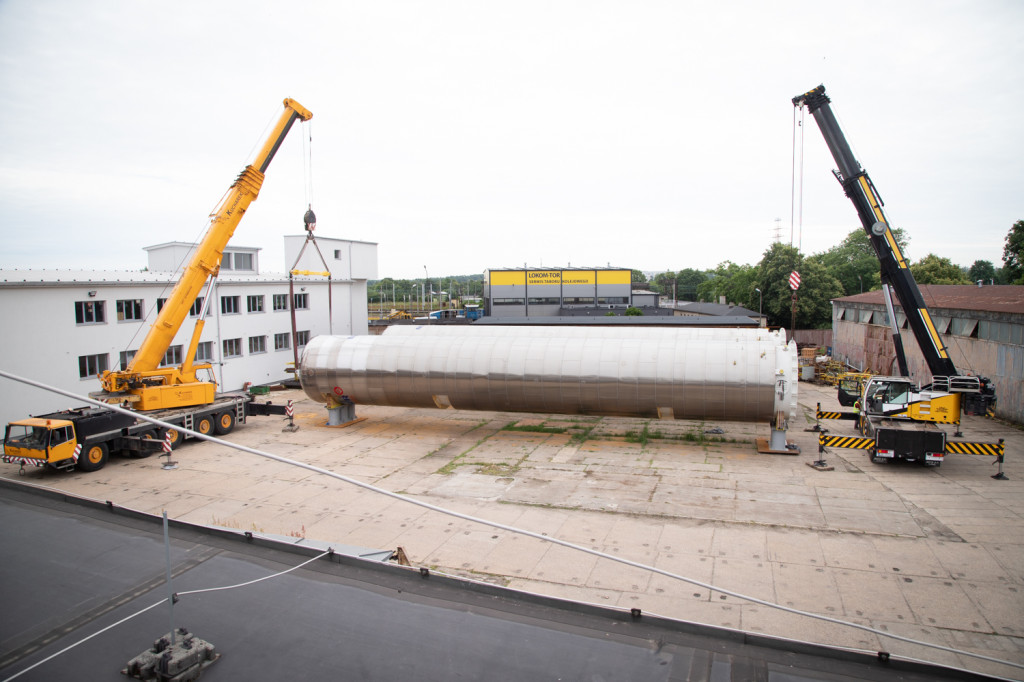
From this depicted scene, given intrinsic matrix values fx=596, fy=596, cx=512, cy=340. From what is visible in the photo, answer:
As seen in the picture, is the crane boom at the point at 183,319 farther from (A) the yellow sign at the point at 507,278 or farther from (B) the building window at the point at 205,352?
(A) the yellow sign at the point at 507,278

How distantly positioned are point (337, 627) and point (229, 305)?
3202 centimetres

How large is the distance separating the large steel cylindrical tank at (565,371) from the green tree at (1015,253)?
53.4 meters

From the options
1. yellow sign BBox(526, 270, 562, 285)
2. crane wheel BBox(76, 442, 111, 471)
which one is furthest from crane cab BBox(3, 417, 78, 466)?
yellow sign BBox(526, 270, 562, 285)

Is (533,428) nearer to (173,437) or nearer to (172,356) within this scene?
(173,437)

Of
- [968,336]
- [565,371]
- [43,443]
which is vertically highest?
[968,336]

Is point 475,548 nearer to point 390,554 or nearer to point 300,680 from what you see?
point 390,554

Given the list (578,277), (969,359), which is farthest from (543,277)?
(969,359)

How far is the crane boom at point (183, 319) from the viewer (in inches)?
859

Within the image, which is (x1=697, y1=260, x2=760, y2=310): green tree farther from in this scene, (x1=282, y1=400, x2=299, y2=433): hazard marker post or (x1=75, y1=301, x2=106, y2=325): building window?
(x1=75, y1=301, x2=106, y2=325): building window

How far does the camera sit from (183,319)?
2278cm

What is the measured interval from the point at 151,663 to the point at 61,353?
26.0 meters

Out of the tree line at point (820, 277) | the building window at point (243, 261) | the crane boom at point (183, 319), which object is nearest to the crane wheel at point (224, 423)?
the crane boom at point (183, 319)

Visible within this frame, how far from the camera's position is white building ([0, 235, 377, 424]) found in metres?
24.2

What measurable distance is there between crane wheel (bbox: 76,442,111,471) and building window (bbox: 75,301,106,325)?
9.13m
